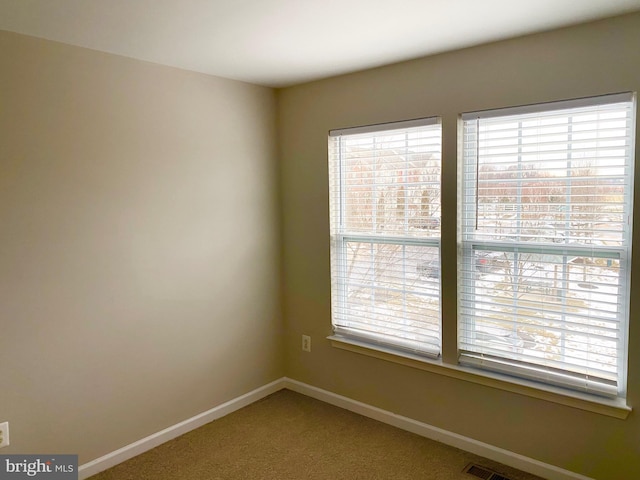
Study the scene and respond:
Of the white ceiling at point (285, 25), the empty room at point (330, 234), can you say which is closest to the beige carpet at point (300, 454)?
the empty room at point (330, 234)

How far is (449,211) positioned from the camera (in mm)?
2578

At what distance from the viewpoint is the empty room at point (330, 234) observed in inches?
83.0

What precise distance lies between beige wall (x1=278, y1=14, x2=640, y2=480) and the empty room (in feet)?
Answer: 0.04

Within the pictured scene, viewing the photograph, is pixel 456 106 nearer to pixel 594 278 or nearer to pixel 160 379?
pixel 594 278

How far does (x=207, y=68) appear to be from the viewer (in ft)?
9.06

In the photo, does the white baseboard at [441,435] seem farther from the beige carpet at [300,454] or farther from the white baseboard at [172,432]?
the white baseboard at [172,432]

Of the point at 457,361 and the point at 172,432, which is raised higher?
the point at 457,361

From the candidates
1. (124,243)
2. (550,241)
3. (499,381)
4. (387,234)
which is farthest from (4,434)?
(550,241)

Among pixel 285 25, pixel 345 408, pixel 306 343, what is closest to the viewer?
pixel 285 25

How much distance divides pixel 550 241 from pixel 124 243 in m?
2.26

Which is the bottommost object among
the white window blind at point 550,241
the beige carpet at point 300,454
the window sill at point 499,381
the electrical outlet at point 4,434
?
the beige carpet at point 300,454

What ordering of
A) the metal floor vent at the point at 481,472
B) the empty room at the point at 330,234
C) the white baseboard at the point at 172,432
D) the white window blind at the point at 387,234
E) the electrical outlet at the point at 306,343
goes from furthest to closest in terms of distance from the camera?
the electrical outlet at the point at 306,343 → the white window blind at the point at 387,234 → the white baseboard at the point at 172,432 → the metal floor vent at the point at 481,472 → the empty room at the point at 330,234

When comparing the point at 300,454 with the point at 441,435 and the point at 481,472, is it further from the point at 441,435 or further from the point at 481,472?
the point at 481,472

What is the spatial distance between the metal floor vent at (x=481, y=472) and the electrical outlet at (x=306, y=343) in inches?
52.6
